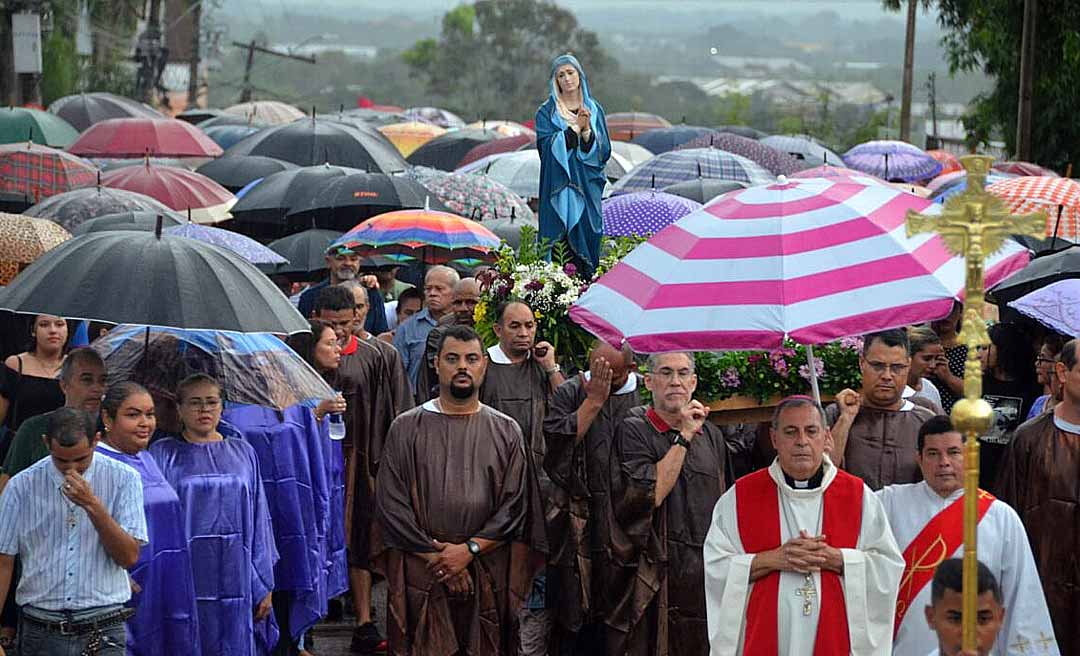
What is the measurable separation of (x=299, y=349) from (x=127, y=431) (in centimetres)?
229

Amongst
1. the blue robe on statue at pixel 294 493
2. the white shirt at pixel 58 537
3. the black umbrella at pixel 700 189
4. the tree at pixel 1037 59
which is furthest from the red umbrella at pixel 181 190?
Answer: the tree at pixel 1037 59

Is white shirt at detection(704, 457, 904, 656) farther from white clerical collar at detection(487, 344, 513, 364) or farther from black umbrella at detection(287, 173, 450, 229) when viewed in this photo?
black umbrella at detection(287, 173, 450, 229)

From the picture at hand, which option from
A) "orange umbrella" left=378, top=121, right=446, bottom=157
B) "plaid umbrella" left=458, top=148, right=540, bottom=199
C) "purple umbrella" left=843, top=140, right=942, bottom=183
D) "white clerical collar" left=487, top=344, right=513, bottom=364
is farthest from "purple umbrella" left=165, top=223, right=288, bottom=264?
"orange umbrella" left=378, top=121, right=446, bottom=157

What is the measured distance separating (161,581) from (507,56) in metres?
99.8

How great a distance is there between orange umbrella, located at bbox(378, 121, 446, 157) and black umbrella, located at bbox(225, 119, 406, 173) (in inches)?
561

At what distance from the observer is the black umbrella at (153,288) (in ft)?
24.8

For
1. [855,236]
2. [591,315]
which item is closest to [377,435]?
[591,315]

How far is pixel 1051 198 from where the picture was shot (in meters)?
12.6

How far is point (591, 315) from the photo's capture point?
22.2ft

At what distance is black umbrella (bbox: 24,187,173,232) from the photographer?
13914 millimetres

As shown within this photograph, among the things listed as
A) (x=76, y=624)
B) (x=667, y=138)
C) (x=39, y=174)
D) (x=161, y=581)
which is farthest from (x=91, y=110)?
(x=76, y=624)

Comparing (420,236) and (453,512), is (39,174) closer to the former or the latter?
(420,236)

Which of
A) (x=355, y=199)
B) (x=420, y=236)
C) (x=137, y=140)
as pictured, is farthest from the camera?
(x=137, y=140)

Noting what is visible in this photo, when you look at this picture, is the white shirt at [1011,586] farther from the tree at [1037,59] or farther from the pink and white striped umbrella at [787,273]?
the tree at [1037,59]
